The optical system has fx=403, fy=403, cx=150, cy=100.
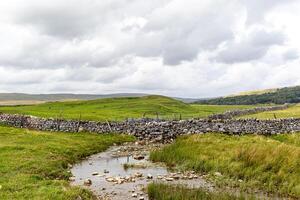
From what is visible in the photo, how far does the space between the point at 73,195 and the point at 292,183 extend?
37.6ft

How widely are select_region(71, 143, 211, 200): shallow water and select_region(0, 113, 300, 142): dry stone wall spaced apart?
29.1 feet

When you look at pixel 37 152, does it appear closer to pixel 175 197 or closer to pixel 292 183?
pixel 175 197

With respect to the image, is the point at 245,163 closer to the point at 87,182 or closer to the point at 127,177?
the point at 127,177

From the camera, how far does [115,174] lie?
27.0 m

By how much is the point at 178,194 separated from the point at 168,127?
2777 cm

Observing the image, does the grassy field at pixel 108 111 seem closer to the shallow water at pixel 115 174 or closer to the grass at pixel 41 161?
the grass at pixel 41 161

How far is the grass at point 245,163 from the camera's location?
22150mm

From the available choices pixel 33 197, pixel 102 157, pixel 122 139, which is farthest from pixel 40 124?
pixel 33 197

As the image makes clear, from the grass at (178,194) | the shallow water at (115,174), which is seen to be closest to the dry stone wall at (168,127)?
the shallow water at (115,174)

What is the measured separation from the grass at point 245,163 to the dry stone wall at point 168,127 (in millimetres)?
11038

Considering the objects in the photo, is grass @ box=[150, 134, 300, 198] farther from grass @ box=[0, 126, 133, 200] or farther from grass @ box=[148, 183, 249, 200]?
grass @ box=[0, 126, 133, 200]

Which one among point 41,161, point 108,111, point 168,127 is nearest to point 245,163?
point 41,161

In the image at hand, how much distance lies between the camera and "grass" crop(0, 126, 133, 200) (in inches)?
765

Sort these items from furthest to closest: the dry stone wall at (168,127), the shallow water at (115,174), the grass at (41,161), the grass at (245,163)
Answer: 1. the dry stone wall at (168,127)
2. the grass at (245,163)
3. the shallow water at (115,174)
4. the grass at (41,161)
